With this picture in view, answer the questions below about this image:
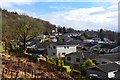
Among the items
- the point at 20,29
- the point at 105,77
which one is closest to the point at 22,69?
the point at 105,77

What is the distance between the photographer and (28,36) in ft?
65.4

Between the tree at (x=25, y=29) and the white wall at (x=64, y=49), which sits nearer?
the tree at (x=25, y=29)

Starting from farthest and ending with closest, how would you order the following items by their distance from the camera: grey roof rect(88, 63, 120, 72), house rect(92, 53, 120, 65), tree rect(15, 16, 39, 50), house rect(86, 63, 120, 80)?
tree rect(15, 16, 39, 50) → house rect(92, 53, 120, 65) → grey roof rect(88, 63, 120, 72) → house rect(86, 63, 120, 80)

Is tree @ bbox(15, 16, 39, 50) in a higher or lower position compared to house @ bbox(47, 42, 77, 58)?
higher

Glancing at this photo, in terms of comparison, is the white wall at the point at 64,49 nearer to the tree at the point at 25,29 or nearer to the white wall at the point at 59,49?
the white wall at the point at 59,49

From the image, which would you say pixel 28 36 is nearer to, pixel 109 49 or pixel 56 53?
pixel 56 53

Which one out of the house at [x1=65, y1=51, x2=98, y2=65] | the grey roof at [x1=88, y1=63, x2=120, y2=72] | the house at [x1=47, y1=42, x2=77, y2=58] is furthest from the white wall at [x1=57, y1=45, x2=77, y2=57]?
the grey roof at [x1=88, y1=63, x2=120, y2=72]

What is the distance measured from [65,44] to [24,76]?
17.9 m

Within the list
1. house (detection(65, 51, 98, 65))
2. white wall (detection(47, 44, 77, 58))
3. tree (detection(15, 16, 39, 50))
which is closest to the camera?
tree (detection(15, 16, 39, 50))

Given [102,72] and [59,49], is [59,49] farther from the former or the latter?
[102,72]

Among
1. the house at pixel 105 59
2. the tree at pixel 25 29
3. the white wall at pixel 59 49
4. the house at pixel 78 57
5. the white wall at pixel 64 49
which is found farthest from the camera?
the white wall at pixel 64 49

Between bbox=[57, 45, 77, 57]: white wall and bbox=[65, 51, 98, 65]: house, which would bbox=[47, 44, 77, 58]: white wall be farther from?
bbox=[65, 51, 98, 65]: house

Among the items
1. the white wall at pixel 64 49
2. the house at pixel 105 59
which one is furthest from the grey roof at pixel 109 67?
the white wall at pixel 64 49

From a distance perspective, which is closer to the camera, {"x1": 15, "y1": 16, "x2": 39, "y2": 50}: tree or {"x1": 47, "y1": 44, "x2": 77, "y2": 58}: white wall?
{"x1": 15, "y1": 16, "x2": 39, "y2": 50}: tree
